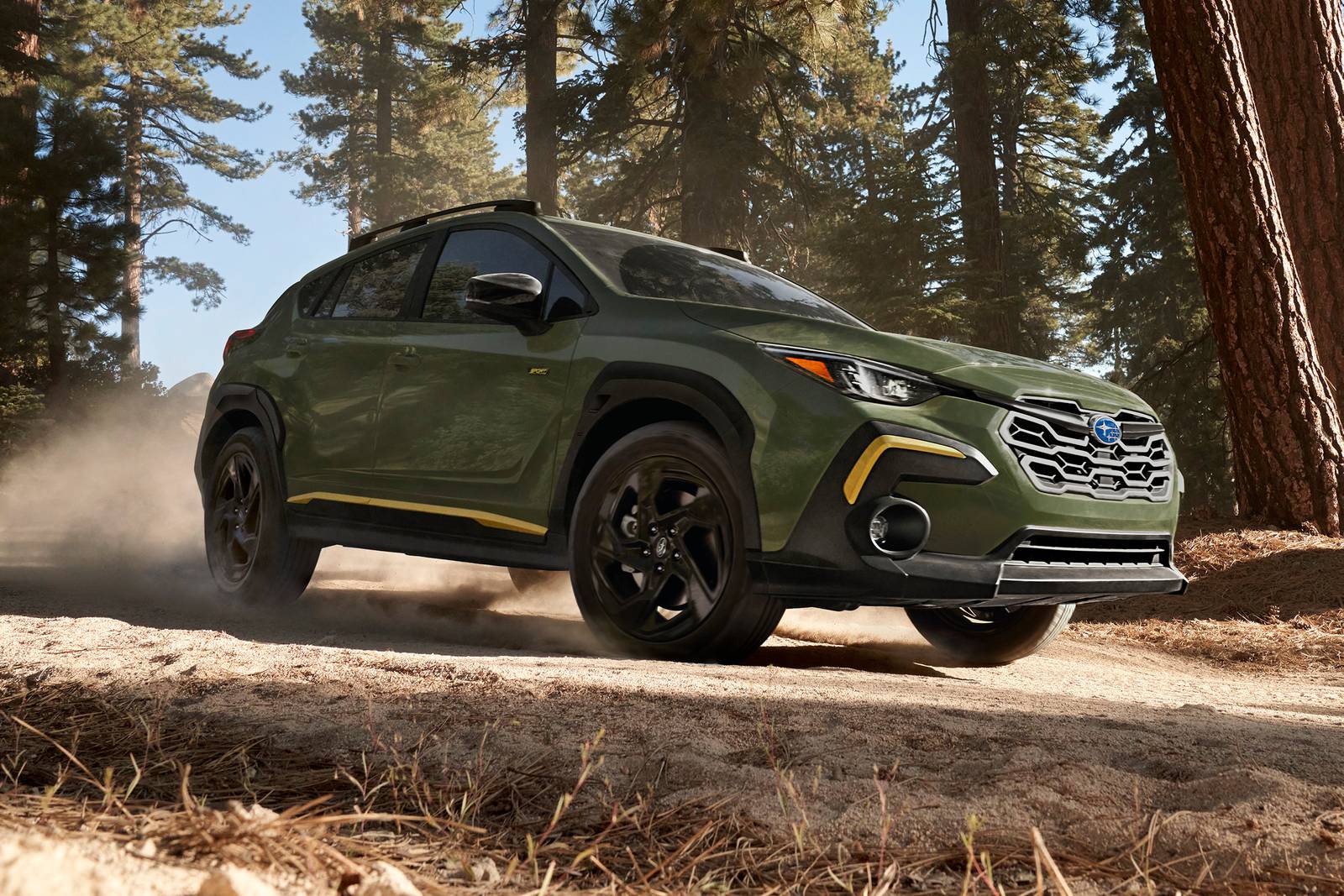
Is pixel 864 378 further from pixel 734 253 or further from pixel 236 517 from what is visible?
pixel 236 517

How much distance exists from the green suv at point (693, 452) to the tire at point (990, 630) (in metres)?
0.01

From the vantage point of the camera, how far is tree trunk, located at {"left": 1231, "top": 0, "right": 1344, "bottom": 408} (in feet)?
31.7

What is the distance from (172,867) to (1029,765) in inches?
69.8

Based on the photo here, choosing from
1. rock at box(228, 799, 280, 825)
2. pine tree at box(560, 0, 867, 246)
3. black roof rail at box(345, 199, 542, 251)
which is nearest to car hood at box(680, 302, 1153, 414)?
black roof rail at box(345, 199, 542, 251)

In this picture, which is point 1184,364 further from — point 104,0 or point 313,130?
point 313,130

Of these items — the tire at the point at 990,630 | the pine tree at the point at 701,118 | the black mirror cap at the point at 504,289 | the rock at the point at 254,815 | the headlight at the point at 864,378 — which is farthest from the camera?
the pine tree at the point at 701,118

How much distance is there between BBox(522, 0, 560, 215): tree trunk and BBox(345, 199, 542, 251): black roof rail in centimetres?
1405

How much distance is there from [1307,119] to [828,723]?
30.3 ft

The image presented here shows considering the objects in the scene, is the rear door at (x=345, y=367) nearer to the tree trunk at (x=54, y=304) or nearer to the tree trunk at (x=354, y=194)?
the tree trunk at (x=54, y=304)

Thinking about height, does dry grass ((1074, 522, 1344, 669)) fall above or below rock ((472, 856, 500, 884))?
below

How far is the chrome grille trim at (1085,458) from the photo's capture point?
13.2 ft

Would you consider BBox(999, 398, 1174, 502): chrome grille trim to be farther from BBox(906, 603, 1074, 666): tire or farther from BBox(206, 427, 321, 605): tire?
BBox(206, 427, 321, 605): tire

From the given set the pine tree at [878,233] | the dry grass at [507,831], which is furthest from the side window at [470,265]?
the pine tree at [878,233]

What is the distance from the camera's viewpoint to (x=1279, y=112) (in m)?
9.86
